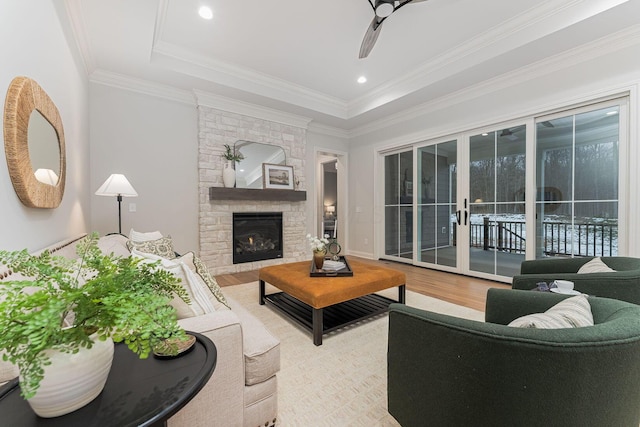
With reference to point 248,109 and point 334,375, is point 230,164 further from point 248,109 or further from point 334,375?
point 334,375

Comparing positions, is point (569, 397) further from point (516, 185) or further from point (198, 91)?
point (198, 91)

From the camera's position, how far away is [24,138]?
132cm

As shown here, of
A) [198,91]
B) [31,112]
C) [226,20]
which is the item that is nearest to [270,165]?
[198,91]

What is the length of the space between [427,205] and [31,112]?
4563mm

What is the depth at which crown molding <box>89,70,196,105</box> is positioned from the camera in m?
3.35

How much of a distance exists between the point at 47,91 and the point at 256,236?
3177mm

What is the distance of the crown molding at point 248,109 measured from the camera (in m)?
3.98

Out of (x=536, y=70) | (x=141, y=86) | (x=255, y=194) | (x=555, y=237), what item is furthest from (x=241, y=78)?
(x=555, y=237)

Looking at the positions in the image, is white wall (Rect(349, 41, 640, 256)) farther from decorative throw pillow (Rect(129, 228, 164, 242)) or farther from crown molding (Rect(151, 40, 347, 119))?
decorative throw pillow (Rect(129, 228, 164, 242))

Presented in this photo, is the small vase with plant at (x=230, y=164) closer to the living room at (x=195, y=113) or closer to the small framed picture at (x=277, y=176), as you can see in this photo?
the living room at (x=195, y=113)

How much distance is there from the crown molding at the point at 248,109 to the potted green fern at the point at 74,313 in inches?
153

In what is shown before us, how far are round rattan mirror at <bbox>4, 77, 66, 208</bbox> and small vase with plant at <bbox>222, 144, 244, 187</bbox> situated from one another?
2491mm

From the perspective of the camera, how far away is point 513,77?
335cm

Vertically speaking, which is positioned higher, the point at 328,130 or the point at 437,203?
the point at 328,130
